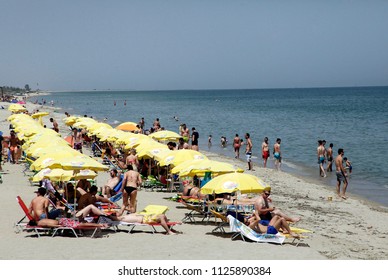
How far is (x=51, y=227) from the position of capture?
31.8 ft

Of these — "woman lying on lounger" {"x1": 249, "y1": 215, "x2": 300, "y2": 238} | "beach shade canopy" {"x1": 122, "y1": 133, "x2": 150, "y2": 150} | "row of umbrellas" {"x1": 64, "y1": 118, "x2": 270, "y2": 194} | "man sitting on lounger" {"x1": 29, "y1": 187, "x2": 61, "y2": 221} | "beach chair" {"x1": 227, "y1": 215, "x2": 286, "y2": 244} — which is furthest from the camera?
"beach shade canopy" {"x1": 122, "y1": 133, "x2": 150, "y2": 150}

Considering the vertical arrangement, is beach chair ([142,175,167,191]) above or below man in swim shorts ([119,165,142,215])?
below

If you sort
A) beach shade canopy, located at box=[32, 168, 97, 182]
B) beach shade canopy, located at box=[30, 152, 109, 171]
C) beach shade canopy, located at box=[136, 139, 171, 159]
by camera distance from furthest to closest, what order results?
beach shade canopy, located at box=[136, 139, 171, 159]
beach shade canopy, located at box=[32, 168, 97, 182]
beach shade canopy, located at box=[30, 152, 109, 171]

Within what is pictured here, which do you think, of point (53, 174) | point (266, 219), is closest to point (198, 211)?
point (266, 219)

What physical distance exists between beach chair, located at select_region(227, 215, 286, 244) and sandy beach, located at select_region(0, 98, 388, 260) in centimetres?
18

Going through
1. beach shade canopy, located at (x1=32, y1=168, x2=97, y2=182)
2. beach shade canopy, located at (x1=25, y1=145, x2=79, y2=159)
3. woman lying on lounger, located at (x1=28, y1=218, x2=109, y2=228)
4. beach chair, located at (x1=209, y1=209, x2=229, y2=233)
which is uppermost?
beach shade canopy, located at (x1=25, y1=145, x2=79, y2=159)

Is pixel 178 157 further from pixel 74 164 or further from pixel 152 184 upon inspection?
pixel 74 164

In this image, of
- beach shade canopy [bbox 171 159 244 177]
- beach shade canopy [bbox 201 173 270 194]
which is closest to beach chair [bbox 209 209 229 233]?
beach shade canopy [bbox 201 173 270 194]

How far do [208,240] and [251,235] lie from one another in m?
0.82

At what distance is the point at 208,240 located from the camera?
32.7 ft

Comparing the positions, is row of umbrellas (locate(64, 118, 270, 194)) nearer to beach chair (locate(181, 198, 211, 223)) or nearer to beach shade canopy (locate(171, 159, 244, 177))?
beach shade canopy (locate(171, 159, 244, 177))

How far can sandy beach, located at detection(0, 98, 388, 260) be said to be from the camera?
28.5ft
